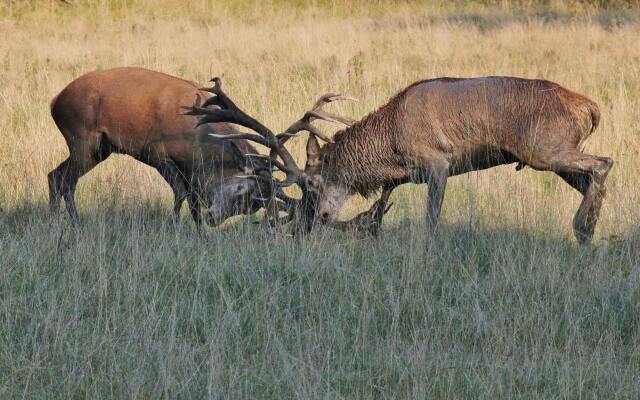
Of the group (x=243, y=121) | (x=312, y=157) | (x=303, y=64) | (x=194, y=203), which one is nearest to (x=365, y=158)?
(x=312, y=157)

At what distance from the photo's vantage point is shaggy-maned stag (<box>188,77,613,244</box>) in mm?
7156

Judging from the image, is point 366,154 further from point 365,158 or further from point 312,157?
point 312,157

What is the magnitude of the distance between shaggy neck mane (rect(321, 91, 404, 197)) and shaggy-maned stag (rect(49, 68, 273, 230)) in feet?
A: 1.91

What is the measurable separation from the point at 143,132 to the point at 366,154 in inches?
68.4

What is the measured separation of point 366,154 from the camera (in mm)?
7582

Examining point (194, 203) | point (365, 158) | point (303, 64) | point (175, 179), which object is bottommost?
point (194, 203)

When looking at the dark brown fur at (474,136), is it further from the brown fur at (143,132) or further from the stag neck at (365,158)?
the brown fur at (143,132)

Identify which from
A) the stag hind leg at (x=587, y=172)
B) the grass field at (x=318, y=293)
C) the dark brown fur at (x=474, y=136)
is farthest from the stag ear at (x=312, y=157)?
the stag hind leg at (x=587, y=172)

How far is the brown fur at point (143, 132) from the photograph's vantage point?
7773mm

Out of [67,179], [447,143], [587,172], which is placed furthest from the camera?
[67,179]

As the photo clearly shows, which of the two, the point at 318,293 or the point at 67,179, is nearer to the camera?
the point at 318,293

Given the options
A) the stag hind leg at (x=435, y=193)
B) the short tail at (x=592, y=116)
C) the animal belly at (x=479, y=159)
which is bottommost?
the stag hind leg at (x=435, y=193)

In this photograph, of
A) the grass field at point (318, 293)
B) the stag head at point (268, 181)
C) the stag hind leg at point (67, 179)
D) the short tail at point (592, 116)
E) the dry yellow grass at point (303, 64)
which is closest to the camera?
the grass field at point (318, 293)

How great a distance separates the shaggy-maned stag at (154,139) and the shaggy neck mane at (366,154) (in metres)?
0.58
